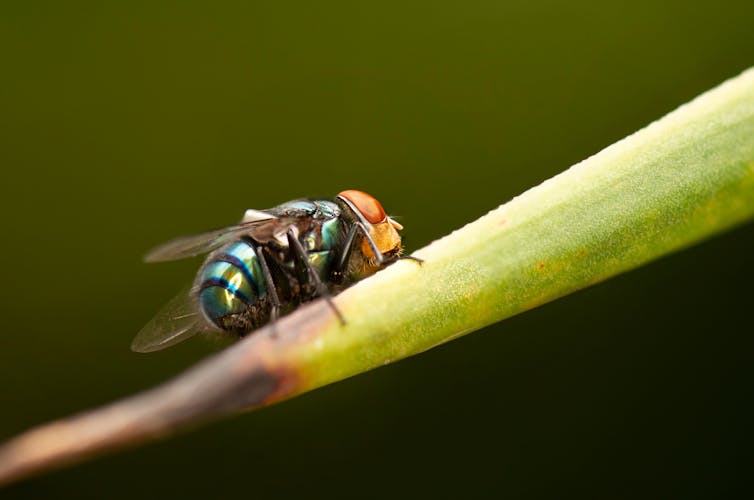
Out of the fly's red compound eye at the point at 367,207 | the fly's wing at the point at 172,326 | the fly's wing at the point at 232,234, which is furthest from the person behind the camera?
the fly's red compound eye at the point at 367,207

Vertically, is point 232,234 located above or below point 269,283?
above

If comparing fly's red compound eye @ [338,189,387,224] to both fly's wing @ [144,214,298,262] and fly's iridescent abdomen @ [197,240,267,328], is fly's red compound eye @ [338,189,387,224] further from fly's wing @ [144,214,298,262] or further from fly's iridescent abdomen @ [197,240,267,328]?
fly's iridescent abdomen @ [197,240,267,328]

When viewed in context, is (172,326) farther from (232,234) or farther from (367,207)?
(367,207)

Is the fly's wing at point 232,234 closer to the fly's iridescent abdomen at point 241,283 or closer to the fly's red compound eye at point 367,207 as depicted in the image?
the fly's iridescent abdomen at point 241,283

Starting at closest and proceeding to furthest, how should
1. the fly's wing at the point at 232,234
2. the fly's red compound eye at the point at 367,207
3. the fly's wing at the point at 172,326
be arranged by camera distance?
the fly's wing at the point at 232,234, the fly's wing at the point at 172,326, the fly's red compound eye at the point at 367,207

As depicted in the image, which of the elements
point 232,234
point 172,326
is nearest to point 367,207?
point 232,234

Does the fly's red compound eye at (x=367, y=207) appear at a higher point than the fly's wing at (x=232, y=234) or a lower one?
lower

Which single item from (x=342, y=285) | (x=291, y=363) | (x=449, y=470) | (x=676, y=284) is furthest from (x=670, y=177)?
(x=449, y=470)

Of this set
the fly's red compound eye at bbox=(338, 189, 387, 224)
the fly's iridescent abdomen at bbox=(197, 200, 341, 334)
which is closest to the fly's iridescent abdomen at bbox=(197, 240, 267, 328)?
the fly's iridescent abdomen at bbox=(197, 200, 341, 334)

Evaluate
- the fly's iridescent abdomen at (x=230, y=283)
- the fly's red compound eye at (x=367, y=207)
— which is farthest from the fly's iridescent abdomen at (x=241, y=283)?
the fly's red compound eye at (x=367, y=207)
